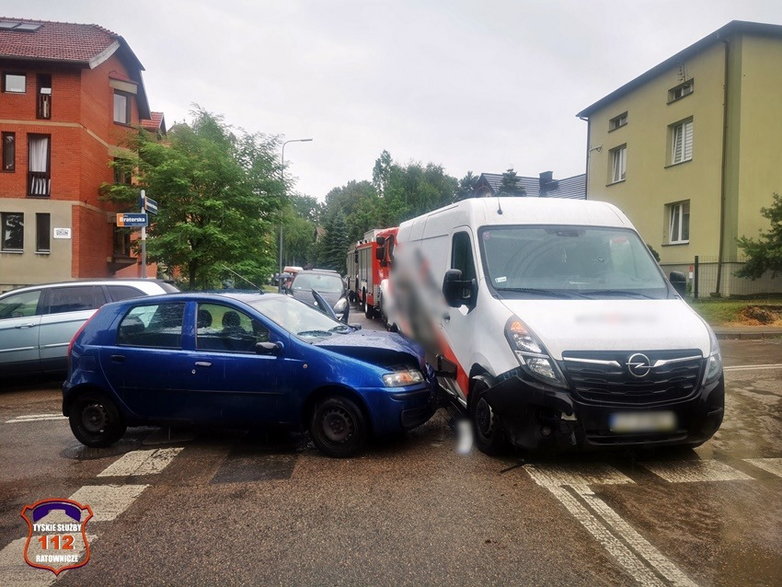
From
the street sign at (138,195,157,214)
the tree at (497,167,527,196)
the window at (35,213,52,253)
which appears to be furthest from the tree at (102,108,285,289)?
the tree at (497,167,527,196)

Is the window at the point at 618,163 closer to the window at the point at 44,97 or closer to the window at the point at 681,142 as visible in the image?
the window at the point at 681,142

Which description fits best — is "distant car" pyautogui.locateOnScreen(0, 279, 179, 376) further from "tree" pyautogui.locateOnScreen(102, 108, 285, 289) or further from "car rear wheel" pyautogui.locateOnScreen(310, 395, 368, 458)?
"tree" pyautogui.locateOnScreen(102, 108, 285, 289)

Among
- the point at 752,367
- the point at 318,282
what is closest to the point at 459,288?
the point at 752,367

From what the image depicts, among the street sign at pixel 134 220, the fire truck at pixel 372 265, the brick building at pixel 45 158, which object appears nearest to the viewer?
the street sign at pixel 134 220

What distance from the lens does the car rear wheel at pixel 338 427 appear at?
18.1ft

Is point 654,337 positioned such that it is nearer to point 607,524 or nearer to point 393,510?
point 607,524

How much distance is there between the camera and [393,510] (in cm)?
436

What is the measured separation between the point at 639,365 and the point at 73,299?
8470 millimetres

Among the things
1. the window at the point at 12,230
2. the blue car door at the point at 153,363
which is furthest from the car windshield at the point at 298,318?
the window at the point at 12,230

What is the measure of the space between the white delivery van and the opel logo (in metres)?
0.01

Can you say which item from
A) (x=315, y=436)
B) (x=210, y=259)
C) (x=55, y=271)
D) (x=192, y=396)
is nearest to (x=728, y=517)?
(x=315, y=436)

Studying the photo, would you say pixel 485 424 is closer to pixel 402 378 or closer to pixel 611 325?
pixel 402 378

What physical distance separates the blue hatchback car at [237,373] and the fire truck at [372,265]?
9.02 m

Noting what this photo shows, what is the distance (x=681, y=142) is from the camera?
23406mm
